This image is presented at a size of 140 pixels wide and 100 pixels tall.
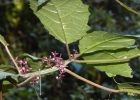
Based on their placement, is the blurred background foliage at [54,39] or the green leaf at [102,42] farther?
the blurred background foliage at [54,39]

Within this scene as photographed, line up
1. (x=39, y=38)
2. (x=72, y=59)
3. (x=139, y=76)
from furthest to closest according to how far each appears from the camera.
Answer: (x=39, y=38), (x=139, y=76), (x=72, y=59)

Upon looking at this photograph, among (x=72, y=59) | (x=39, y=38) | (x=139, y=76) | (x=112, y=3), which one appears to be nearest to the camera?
(x=72, y=59)

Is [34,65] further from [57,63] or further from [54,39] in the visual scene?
[54,39]

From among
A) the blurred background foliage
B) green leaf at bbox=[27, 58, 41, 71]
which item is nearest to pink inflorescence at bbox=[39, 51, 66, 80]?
green leaf at bbox=[27, 58, 41, 71]

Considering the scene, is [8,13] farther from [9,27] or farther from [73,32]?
[73,32]

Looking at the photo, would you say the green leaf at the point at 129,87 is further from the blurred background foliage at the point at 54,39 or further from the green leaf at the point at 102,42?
the blurred background foliage at the point at 54,39

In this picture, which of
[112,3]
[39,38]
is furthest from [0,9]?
[112,3]

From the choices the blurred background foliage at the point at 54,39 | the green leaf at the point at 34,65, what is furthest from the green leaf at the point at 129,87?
the blurred background foliage at the point at 54,39
